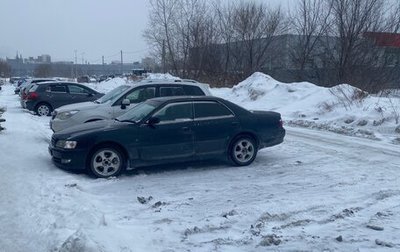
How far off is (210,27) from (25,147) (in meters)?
32.6

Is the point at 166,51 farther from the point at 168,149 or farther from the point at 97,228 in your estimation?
the point at 97,228

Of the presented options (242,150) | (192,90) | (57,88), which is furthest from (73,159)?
(57,88)

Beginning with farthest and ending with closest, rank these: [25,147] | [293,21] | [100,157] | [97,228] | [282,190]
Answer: [293,21] → [25,147] → [100,157] → [282,190] → [97,228]

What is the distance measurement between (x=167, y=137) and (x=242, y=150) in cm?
170

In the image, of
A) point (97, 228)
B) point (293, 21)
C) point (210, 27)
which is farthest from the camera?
point (210, 27)

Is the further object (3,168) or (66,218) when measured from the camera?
(3,168)

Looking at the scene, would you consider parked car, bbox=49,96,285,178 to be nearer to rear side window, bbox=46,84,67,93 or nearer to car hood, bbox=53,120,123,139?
car hood, bbox=53,120,123,139

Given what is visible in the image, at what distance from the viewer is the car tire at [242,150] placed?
31.9 ft

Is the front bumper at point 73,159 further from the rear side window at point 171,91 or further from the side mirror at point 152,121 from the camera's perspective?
the rear side window at point 171,91

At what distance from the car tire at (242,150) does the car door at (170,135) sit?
0.95 meters

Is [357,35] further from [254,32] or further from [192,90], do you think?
[192,90]

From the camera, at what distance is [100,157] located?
28.6 ft

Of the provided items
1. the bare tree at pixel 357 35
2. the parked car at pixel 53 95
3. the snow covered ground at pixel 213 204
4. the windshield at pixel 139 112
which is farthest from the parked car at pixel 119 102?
the bare tree at pixel 357 35

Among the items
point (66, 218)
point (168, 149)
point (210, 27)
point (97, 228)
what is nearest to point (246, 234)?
point (97, 228)
